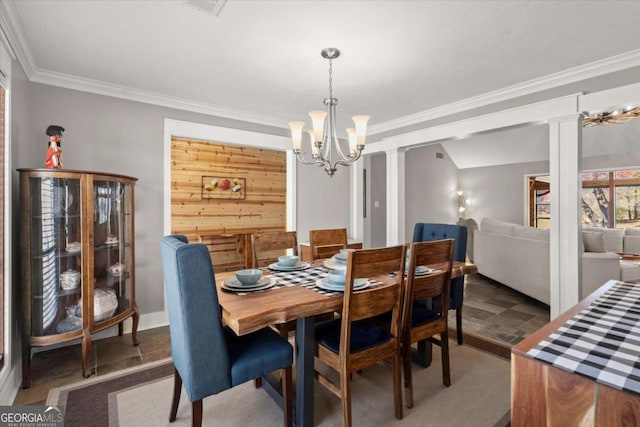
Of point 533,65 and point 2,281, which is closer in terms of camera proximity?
point 2,281

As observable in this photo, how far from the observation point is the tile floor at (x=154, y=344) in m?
2.31

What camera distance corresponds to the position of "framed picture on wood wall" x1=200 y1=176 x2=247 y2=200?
16.0 ft

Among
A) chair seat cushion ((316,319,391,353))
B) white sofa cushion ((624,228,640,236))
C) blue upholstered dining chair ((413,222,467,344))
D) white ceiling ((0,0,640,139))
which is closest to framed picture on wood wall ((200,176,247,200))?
white ceiling ((0,0,640,139))

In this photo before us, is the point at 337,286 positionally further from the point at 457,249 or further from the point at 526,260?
the point at 526,260

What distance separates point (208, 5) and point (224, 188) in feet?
11.3

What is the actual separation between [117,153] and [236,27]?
1.80m

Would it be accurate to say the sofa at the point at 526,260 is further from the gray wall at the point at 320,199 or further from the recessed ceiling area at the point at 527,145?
the gray wall at the point at 320,199

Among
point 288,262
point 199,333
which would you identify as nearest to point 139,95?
point 288,262

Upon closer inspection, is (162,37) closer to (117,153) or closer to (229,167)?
(117,153)

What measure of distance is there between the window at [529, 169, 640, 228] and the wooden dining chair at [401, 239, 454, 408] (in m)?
6.20

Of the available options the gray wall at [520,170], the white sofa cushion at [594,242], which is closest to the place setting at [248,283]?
the white sofa cushion at [594,242]

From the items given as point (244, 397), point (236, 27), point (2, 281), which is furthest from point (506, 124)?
point (2, 281)

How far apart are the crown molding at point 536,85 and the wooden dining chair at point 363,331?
2334 mm

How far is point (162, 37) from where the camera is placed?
2.13 m
